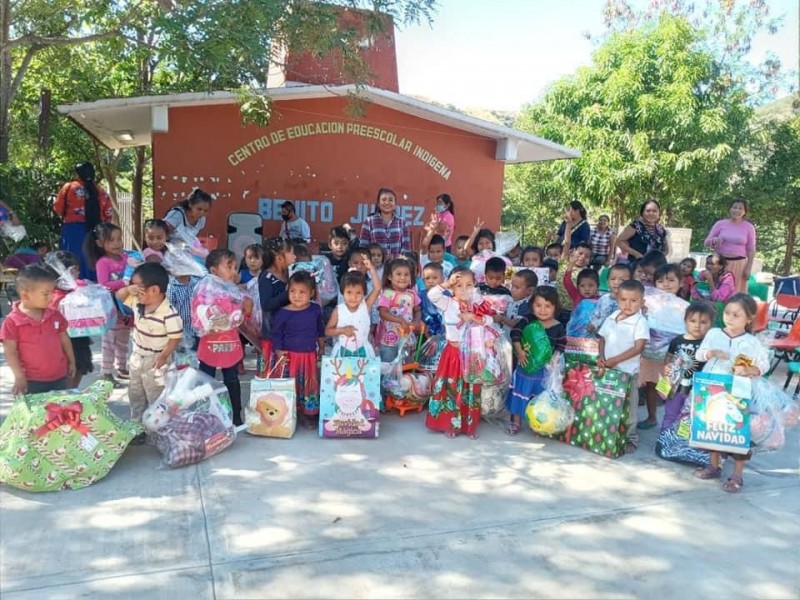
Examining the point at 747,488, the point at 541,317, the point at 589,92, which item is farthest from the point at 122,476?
the point at 589,92

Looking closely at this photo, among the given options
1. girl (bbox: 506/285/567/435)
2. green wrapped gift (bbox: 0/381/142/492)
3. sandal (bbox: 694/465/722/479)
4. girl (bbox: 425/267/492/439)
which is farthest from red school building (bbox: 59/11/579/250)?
sandal (bbox: 694/465/722/479)

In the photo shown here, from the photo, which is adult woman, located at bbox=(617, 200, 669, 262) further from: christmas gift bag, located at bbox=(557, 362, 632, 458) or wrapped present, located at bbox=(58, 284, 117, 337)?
wrapped present, located at bbox=(58, 284, 117, 337)

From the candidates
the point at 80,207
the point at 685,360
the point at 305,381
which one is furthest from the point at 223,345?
the point at 80,207

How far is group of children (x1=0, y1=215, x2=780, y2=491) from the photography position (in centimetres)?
404

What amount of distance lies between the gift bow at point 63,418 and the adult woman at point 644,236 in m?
5.62

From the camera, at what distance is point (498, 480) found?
3.99 metres

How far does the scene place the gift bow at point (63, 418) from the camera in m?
3.65

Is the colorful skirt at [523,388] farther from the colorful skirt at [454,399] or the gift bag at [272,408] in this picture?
the gift bag at [272,408]

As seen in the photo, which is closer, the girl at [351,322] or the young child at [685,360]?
the young child at [685,360]

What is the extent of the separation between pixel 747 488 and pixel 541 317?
1681mm

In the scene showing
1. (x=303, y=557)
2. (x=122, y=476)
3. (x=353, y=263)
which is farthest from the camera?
(x=353, y=263)

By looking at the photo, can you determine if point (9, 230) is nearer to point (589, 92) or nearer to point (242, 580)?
point (242, 580)

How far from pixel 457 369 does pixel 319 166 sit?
16.8 ft

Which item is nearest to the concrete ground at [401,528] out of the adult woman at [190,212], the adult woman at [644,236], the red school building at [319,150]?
the adult woman at [190,212]
